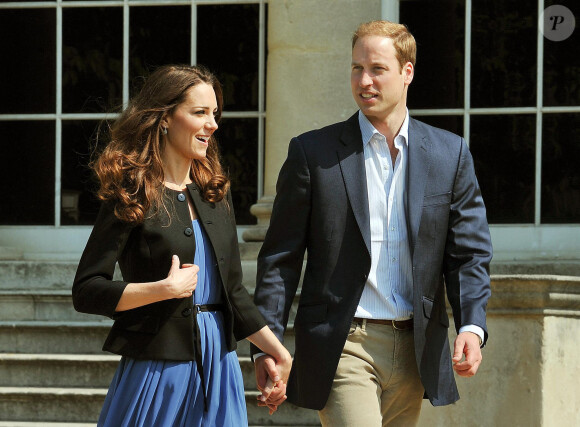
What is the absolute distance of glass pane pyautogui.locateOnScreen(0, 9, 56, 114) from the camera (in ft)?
28.3

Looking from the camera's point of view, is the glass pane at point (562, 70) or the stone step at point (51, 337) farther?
the glass pane at point (562, 70)

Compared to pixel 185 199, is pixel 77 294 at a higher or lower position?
lower

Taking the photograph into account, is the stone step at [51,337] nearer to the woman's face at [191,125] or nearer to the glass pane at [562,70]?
the glass pane at [562,70]

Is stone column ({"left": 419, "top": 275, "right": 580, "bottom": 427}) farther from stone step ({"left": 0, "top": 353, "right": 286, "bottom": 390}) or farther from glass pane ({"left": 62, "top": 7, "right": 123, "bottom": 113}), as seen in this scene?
glass pane ({"left": 62, "top": 7, "right": 123, "bottom": 113})

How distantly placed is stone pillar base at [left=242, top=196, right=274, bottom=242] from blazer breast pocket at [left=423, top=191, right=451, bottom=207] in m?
3.57

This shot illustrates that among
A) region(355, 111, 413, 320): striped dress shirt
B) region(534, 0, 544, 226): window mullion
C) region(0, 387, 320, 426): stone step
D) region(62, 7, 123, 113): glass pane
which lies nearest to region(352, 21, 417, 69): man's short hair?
region(355, 111, 413, 320): striped dress shirt

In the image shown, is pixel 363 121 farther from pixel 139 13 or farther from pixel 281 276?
pixel 139 13

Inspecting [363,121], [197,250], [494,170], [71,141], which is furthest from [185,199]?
[71,141]

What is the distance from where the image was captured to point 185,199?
4121 millimetres

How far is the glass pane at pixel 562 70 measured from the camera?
306 inches

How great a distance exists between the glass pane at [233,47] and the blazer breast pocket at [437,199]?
13.7 feet

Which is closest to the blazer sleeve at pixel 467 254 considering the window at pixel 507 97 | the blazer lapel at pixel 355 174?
the blazer lapel at pixel 355 174

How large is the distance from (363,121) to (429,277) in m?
0.65

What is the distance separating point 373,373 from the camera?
13.7 feet
